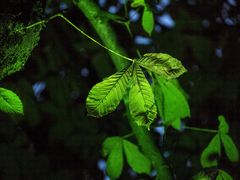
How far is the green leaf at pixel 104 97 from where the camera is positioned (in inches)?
36.3

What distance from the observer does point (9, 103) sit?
0.96m

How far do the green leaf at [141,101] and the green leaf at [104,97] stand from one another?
0.04 meters

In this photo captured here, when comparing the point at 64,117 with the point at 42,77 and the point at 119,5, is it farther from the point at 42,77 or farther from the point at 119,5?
the point at 119,5

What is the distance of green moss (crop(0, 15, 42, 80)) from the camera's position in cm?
96

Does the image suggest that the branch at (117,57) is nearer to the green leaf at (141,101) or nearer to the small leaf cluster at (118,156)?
the green leaf at (141,101)

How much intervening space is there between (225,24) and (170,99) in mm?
1792

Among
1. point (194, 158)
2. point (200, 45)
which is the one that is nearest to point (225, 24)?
point (200, 45)

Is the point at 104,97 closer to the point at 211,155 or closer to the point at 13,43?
the point at 13,43

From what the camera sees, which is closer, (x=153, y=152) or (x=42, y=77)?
(x=153, y=152)

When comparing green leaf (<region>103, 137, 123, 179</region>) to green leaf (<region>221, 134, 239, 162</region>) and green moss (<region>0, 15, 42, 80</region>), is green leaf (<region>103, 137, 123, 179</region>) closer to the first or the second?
green leaf (<region>221, 134, 239, 162</region>)

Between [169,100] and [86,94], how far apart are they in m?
1.14

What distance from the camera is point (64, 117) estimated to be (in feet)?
6.86

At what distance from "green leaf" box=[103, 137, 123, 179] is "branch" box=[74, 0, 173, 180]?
1.05ft

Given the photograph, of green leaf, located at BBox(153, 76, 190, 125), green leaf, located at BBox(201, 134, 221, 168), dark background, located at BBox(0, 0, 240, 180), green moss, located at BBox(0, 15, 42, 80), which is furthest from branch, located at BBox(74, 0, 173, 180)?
dark background, located at BBox(0, 0, 240, 180)
